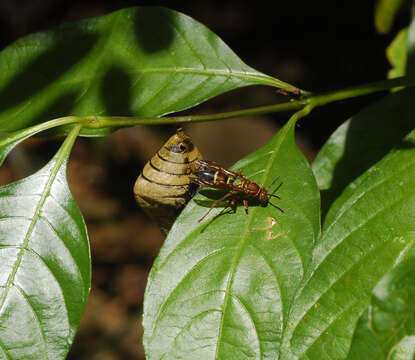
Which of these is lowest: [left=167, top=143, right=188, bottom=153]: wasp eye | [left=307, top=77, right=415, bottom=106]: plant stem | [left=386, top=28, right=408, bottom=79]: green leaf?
[left=167, top=143, right=188, bottom=153]: wasp eye

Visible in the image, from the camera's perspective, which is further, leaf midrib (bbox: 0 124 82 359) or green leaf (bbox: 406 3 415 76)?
green leaf (bbox: 406 3 415 76)

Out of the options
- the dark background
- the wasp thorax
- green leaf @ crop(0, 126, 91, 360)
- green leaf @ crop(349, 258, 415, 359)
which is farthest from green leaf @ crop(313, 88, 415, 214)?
the dark background

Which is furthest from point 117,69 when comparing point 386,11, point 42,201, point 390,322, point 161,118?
point 390,322

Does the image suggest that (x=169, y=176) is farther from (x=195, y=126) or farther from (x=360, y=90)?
(x=195, y=126)

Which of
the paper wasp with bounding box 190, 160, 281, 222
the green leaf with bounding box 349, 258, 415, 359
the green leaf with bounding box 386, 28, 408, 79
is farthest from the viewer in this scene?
the green leaf with bounding box 386, 28, 408, 79

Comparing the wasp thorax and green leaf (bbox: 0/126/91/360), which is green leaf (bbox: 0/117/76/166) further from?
the wasp thorax

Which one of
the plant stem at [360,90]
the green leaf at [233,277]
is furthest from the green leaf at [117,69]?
the green leaf at [233,277]

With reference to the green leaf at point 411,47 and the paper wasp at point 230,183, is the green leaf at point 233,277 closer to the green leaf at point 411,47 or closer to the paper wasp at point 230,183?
the paper wasp at point 230,183
